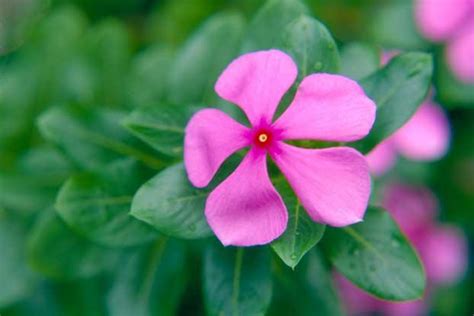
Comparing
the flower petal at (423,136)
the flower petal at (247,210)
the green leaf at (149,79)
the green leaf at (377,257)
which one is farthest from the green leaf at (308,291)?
the flower petal at (423,136)

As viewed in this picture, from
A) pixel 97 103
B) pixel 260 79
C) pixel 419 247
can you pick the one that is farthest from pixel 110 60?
pixel 419 247

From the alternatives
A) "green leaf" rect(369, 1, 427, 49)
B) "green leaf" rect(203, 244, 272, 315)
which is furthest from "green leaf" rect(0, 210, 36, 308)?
"green leaf" rect(369, 1, 427, 49)

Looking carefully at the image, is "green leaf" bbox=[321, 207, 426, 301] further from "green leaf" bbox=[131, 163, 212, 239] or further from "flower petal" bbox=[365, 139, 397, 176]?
"flower petal" bbox=[365, 139, 397, 176]

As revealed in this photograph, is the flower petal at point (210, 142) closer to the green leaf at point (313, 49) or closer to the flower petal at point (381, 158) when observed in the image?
the green leaf at point (313, 49)

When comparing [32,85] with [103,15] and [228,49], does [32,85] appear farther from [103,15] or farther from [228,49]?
[103,15]

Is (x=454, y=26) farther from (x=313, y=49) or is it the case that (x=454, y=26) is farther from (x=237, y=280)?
(x=237, y=280)

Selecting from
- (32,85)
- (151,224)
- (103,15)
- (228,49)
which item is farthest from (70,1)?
(151,224)
